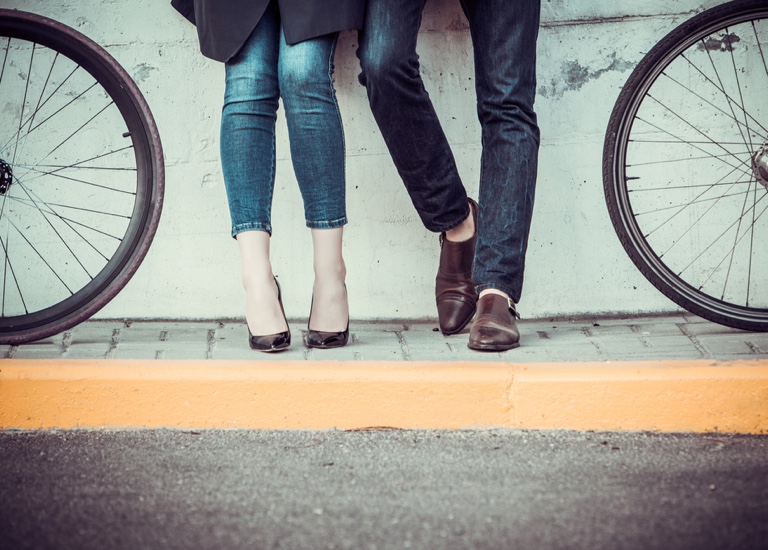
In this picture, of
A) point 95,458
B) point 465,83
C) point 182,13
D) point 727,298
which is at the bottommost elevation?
point 95,458

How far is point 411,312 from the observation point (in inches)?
99.7

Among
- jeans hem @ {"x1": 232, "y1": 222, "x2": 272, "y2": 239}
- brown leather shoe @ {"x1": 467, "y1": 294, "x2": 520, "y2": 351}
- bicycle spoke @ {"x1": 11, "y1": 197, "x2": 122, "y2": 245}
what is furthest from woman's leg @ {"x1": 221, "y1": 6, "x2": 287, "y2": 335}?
bicycle spoke @ {"x1": 11, "y1": 197, "x2": 122, "y2": 245}

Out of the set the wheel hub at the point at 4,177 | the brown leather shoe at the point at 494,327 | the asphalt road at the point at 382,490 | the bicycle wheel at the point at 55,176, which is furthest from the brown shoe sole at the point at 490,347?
the wheel hub at the point at 4,177

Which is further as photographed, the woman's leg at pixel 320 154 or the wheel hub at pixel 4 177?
the wheel hub at pixel 4 177

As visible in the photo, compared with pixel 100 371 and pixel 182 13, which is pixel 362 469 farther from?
pixel 182 13

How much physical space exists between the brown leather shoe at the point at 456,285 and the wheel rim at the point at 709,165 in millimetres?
584

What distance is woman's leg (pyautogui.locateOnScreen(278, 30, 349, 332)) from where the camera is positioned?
6.66 feet

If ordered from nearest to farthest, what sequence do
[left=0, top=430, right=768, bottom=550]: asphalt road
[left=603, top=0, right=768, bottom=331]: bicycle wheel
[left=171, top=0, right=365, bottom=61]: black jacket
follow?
[left=0, top=430, right=768, bottom=550]: asphalt road < [left=171, top=0, right=365, bottom=61]: black jacket < [left=603, top=0, right=768, bottom=331]: bicycle wheel

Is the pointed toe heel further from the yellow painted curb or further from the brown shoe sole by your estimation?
the brown shoe sole

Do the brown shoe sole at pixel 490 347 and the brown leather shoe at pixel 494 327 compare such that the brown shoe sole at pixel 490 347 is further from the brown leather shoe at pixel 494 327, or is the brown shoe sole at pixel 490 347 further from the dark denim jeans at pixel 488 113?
the dark denim jeans at pixel 488 113

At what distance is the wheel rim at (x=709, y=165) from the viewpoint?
95.2 inches

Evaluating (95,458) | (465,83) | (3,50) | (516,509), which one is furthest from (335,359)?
(3,50)

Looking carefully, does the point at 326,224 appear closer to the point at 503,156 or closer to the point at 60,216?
the point at 503,156

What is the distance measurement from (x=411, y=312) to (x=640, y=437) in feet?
3.02
